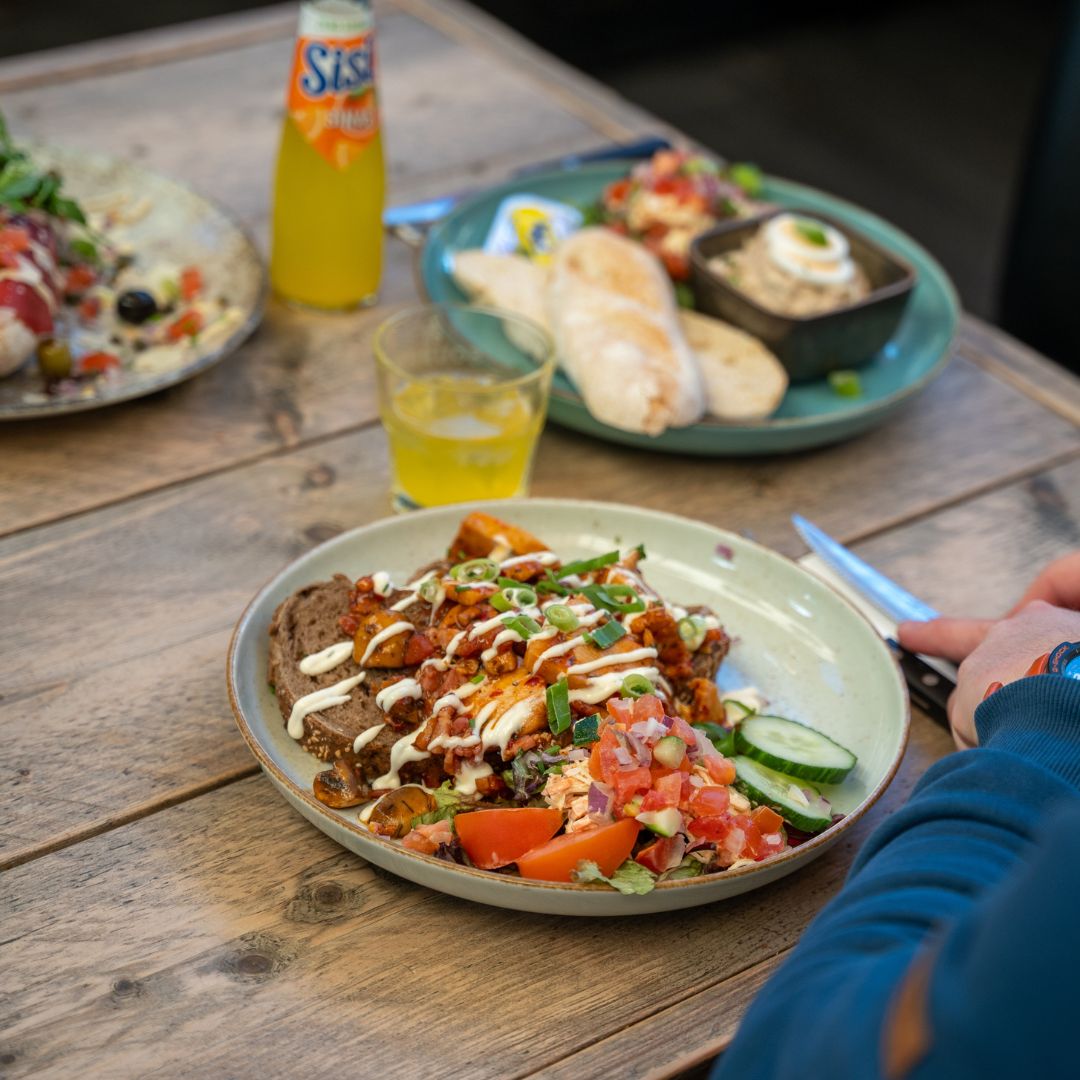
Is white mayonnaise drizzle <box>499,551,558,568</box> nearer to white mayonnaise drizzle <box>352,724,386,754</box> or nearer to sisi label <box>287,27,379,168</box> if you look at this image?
white mayonnaise drizzle <box>352,724,386,754</box>

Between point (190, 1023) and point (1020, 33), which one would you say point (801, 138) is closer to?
point (1020, 33)

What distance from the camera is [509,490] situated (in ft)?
5.56

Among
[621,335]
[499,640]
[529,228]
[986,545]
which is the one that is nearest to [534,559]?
[499,640]

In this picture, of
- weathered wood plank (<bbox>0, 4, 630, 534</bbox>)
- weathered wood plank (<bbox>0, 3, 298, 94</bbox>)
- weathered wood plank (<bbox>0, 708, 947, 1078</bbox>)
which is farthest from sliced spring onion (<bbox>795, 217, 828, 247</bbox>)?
weathered wood plank (<bbox>0, 3, 298, 94</bbox>)

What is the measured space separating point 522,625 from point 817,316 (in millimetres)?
877

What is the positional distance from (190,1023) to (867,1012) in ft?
1.87

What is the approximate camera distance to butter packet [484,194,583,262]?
2.14 meters

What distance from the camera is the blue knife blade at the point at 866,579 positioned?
1.52 metres

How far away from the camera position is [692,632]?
1.32 m

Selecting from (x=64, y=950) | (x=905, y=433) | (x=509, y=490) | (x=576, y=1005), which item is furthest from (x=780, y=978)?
(x=905, y=433)

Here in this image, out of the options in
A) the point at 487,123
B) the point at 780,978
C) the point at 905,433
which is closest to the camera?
the point at 780,978

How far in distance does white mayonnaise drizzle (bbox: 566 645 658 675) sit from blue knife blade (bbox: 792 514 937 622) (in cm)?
42

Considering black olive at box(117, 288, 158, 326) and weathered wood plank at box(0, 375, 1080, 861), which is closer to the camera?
weathered wood plank at box(0, 375, 1080, 861)

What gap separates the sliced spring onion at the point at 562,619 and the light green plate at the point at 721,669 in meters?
0.25
